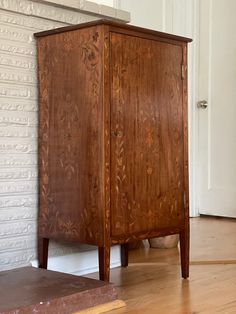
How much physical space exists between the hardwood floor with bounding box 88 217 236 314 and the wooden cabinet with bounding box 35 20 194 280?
0.43 ft

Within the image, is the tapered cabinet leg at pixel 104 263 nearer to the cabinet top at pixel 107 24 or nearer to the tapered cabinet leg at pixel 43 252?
the tapered cabinet leg at pixel 43 252

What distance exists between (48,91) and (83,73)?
207 mm

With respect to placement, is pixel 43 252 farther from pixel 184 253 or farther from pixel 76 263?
pixel 184 253

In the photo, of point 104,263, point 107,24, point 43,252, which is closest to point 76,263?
point 43,252

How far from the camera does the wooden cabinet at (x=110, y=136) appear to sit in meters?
2.03

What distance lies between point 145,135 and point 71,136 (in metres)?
0.28

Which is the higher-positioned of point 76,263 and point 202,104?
point 202,104

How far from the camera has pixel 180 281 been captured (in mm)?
2293

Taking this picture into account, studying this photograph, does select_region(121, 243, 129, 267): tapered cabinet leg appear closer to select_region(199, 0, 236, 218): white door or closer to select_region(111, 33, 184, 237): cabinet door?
select_region(111, 33, 184, 237): cabinet door

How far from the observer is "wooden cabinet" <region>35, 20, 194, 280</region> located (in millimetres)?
2025

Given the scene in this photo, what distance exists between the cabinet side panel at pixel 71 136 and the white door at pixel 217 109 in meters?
2.19

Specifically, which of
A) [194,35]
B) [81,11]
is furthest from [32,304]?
[194,35]

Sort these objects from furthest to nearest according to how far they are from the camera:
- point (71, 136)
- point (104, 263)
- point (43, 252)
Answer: point (43, 252) → point (71, 136) → point (104, 263)

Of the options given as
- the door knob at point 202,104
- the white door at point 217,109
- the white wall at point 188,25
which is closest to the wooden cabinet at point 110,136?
the white wall at point 188,25
